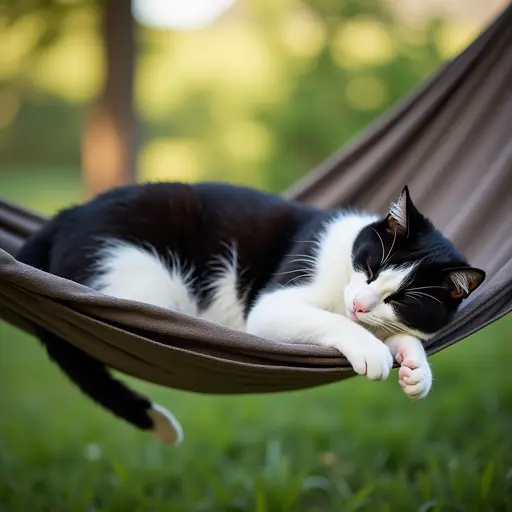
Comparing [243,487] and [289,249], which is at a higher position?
[289,249]

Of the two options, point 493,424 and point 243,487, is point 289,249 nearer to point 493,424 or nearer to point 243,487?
point 243,487

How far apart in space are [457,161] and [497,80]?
0.72 ft

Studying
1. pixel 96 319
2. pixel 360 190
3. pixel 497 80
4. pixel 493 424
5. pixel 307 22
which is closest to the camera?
pixel 96 319

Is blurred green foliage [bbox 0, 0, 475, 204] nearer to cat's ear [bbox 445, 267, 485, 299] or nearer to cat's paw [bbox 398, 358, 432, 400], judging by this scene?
cat's ear [bbox 445, 267, 485, 299]

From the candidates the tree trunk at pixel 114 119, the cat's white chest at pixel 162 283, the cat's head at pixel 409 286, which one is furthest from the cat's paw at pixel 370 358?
Answer: the tree trunk at pixel 114 119

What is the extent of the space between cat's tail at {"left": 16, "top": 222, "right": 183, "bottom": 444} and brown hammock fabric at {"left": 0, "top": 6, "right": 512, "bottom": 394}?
7 centimetres

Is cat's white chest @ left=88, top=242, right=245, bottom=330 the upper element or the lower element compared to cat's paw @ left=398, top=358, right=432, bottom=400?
lower

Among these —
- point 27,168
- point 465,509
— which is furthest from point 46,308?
point 27,168

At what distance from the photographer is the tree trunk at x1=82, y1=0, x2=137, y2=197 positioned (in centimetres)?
396

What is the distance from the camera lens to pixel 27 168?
9156 millimetres

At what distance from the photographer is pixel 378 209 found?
1.94 metres

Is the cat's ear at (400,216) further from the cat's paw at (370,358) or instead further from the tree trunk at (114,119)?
the tree trunk at (114,119)

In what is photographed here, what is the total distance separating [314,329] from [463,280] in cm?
29

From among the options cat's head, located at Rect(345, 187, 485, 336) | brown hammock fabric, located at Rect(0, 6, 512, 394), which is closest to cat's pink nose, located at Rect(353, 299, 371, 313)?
cat's head, located at Rect(345, 187, 485, 336)
